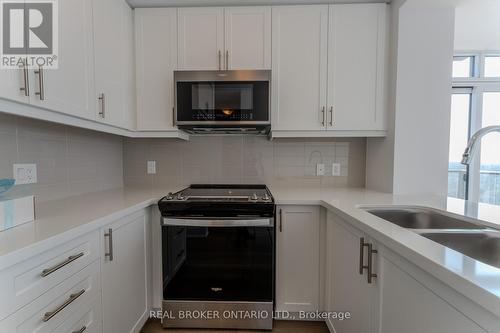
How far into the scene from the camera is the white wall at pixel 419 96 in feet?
5.87

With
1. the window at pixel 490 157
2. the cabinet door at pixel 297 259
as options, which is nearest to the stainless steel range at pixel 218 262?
the cabinet door at pixel 297 259

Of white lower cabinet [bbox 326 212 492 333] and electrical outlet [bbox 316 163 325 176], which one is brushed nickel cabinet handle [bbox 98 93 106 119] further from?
electrical outlet [bbox 316 163 325 176]

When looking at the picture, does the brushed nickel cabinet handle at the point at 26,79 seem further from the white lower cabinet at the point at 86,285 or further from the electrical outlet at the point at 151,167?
the electrical outlet at the point at 151,167

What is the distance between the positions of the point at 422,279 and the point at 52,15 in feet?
5.82

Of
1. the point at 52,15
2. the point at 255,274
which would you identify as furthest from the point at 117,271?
the point at 52,15

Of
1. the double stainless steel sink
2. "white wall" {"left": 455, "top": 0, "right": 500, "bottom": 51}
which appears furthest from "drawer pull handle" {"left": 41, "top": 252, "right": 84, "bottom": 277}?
"white wall" {"left": 455, "top": 0, "right": 500, "bottom": 51}

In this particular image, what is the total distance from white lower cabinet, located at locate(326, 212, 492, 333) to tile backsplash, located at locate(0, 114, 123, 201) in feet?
5.54

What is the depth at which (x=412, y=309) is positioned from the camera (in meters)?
0.79

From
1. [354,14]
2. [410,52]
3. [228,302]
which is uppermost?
[354,14]

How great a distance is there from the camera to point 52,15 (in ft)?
3.70

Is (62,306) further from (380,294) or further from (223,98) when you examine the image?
(223,98)

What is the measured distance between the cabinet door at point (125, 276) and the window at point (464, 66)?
350 centimetres

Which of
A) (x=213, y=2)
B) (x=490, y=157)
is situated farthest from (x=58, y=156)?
(x=490, y=157)

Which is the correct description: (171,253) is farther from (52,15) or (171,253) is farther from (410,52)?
(410,52)
